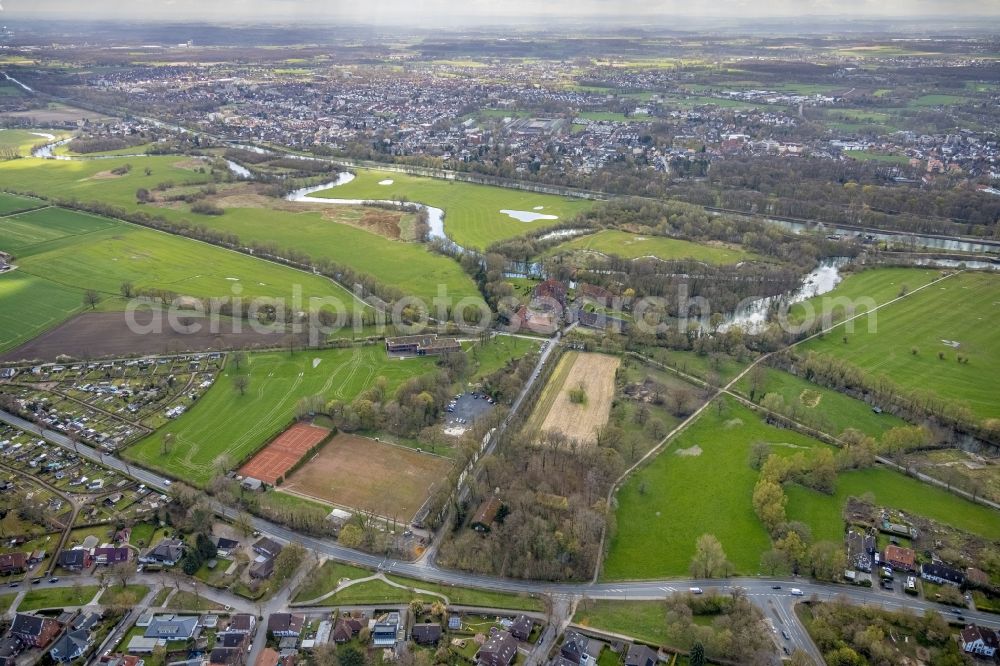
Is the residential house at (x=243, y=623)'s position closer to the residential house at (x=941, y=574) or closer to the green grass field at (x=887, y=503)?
the green grass field at (x=887, y=503)

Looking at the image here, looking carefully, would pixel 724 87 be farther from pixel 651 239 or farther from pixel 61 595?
pixel 61 595

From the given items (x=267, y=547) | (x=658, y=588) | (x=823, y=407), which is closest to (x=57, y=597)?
(x=267, y=547)

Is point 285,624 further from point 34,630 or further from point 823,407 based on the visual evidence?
point 823,407

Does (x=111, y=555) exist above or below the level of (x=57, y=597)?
above

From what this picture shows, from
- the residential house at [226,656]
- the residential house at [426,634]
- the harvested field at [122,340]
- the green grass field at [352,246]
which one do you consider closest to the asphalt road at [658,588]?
the residential house at [226,656]

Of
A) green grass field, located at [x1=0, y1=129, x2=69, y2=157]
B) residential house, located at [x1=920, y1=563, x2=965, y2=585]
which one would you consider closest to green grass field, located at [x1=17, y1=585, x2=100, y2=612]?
residential house, located at [x1=920, y1=563, x2=965, y2=585]

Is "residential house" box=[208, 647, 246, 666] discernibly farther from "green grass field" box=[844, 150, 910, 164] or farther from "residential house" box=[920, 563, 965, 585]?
"green grass field" box=[844, 150, 910, 164]
